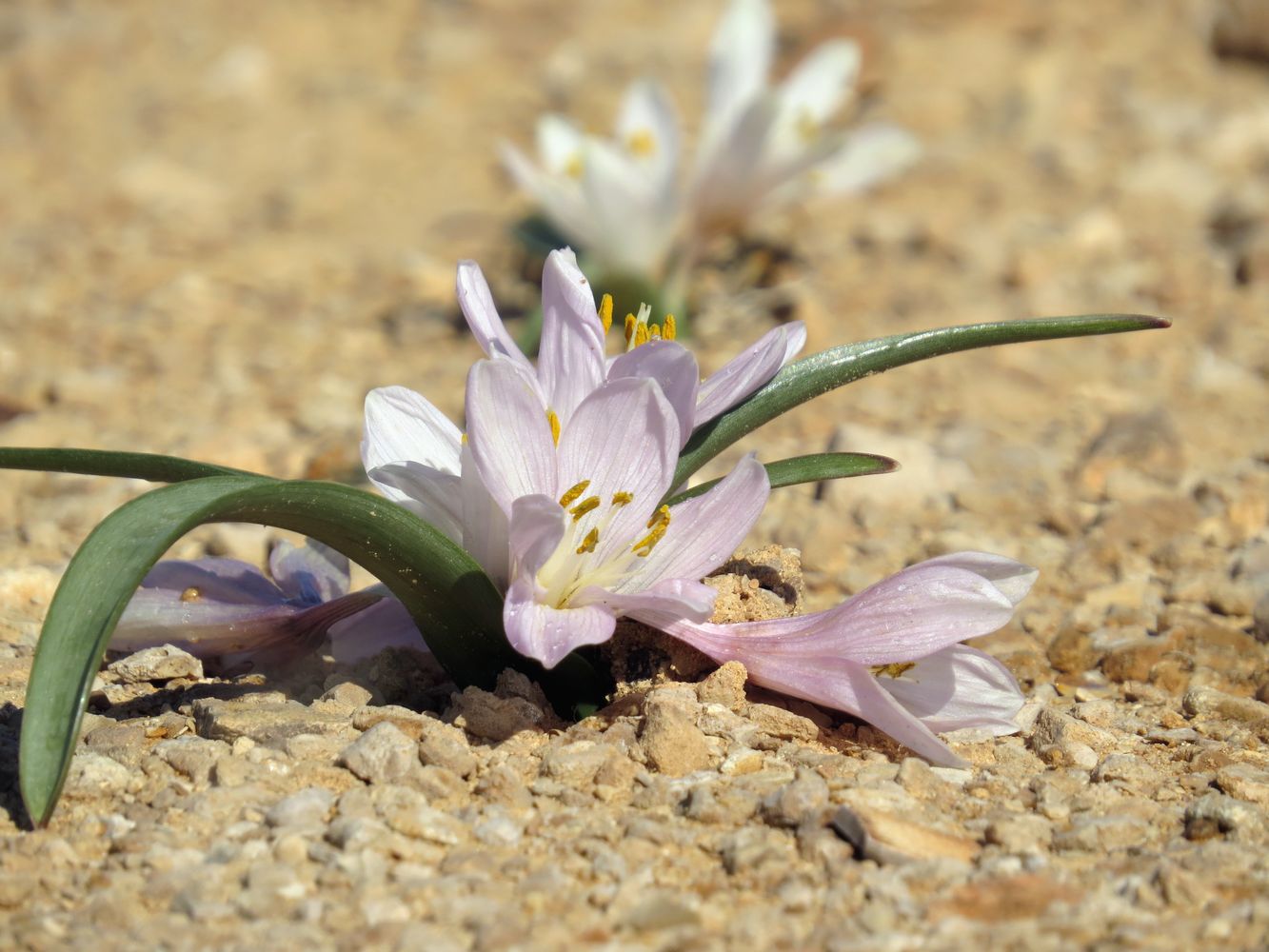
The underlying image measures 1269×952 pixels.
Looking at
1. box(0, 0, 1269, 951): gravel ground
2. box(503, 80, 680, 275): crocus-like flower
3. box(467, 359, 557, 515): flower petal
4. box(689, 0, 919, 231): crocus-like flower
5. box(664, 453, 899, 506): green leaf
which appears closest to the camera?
box(0, 0, 1269, 951): gravel ground

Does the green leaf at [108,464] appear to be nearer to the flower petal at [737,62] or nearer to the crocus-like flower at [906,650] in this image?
the crocus-like flower at [906,650]

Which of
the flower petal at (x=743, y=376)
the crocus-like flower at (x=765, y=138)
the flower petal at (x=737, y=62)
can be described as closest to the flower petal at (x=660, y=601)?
the flower petal at (x=743, y=376)

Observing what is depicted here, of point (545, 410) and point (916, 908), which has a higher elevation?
point (545, 410)

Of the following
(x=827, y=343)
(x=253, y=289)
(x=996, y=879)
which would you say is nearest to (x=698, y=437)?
(x=996, y=879)

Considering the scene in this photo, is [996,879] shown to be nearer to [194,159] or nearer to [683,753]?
[683,753]

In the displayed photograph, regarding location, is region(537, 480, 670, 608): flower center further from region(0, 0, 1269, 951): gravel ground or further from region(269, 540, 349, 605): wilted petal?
region(269, 540, 349, 605): wilted petal

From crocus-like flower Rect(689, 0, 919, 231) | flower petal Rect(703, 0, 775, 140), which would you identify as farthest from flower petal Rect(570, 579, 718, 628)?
flower petal Rect(703, 0, 775, 140)

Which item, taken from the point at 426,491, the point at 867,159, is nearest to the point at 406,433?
the point at 426,491
